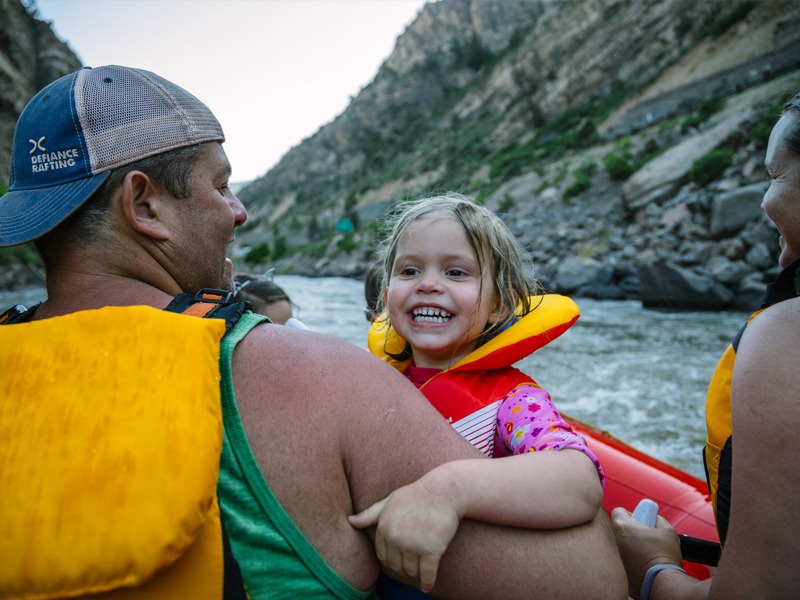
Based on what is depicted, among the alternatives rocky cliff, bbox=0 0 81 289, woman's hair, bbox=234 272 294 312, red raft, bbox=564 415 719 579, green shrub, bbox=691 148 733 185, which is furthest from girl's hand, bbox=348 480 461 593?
rocky cliff, bbox=0 0 81 289

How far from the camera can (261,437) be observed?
0.86 metres

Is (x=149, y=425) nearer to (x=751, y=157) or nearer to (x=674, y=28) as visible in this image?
(x=751, y=157)

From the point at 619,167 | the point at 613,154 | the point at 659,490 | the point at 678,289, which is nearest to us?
the point at 659,490

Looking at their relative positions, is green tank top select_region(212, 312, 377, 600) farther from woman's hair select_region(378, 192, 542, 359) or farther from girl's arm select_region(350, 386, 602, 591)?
woman's hair select_region(378, 192, 542, 359)

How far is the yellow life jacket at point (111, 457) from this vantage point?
0.69 meters

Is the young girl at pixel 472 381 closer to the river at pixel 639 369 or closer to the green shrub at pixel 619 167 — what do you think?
the river at pixel 639 369

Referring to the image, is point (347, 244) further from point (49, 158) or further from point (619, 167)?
point (49, 158)

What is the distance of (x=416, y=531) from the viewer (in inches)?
34.0

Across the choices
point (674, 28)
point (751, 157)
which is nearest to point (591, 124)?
→ point (674, 28)

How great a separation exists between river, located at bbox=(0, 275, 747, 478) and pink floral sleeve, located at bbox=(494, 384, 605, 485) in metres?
3.51

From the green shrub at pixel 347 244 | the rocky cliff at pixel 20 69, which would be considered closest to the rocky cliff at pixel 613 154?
the green shrub at pixel 347 244

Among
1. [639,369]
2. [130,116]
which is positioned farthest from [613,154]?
[130,116]

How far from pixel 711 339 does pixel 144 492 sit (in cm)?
851

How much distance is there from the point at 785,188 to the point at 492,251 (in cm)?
74
